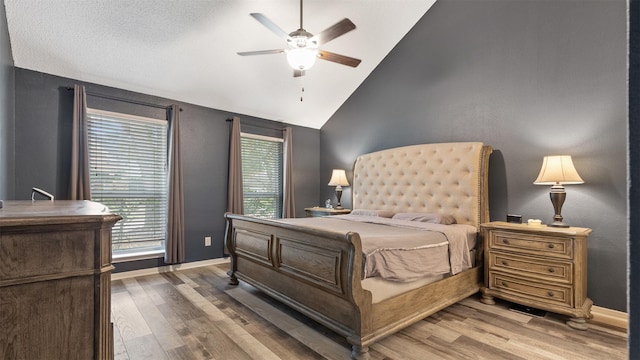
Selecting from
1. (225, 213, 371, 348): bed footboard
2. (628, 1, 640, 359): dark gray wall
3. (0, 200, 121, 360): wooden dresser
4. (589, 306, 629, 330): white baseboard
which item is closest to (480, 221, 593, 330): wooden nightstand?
(589, 306, 629, 330): white baseboard

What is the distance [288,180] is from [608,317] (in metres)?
4.29

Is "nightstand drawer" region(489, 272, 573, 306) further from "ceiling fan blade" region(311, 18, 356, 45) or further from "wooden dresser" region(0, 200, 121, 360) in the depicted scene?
"wooden dresser" region(0, 200, 121, 360)

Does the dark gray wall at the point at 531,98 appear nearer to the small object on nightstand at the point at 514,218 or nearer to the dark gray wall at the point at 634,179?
the small object on nightstand at the point at 514,218

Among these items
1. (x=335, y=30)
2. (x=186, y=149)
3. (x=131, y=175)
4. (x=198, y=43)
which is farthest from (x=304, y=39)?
(x=131, y=175)

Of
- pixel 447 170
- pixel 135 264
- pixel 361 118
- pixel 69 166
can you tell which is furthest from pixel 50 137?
pixel 447 170

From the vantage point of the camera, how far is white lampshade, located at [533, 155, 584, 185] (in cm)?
256

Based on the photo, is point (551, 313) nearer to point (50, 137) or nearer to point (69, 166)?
point (69, 166)

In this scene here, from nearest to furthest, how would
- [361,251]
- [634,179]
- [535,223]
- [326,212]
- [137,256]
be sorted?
1. [634,179]
2. [361,251]
3. [535,223]
4. [137,256]
5. [326,212]

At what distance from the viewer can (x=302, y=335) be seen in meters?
2.33

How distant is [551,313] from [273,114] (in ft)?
14.8

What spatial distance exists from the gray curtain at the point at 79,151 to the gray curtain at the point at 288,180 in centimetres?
278

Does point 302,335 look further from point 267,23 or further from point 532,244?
point 267,23

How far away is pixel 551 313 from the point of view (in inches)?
108

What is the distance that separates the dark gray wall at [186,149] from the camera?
323 cm
